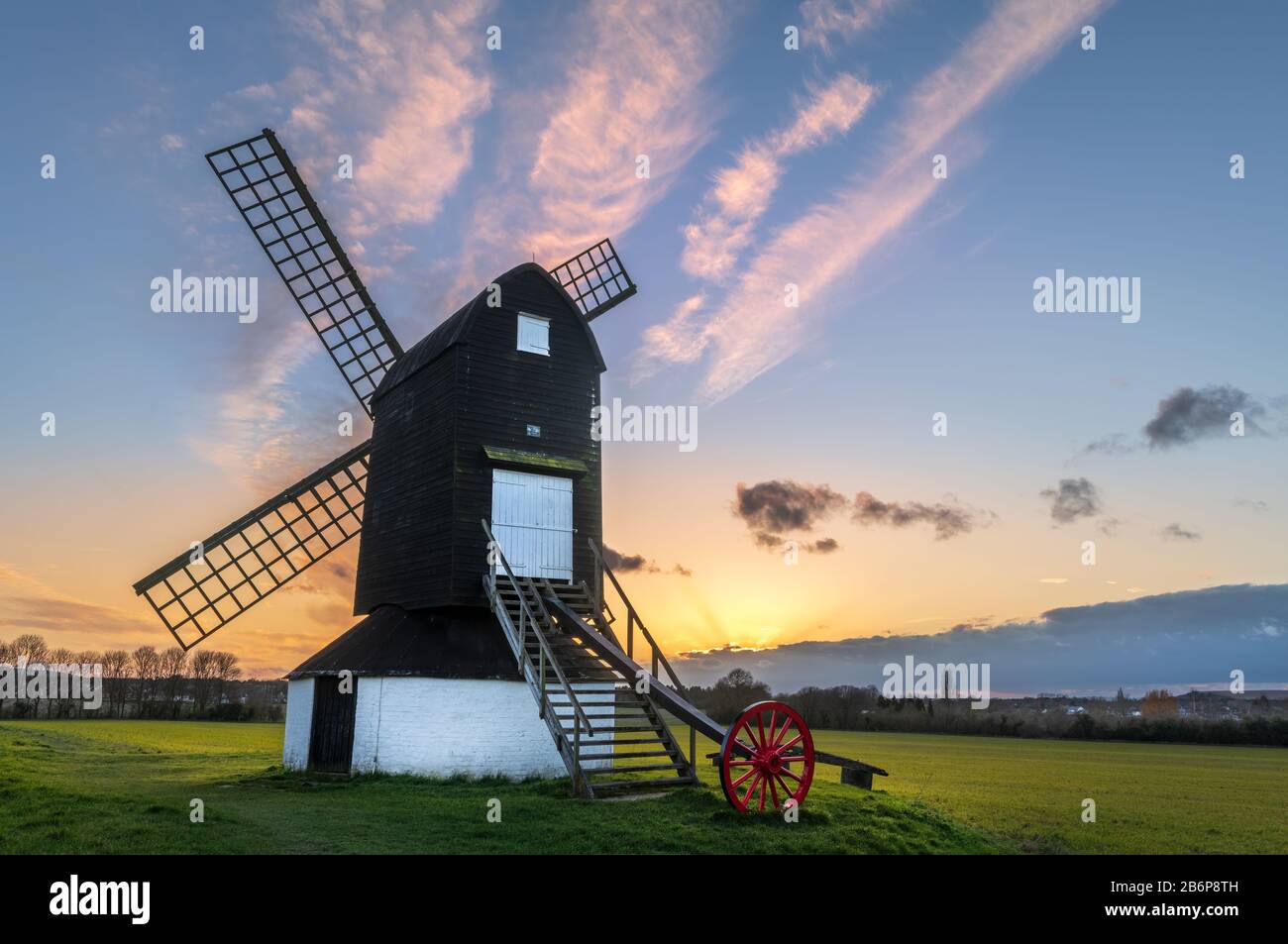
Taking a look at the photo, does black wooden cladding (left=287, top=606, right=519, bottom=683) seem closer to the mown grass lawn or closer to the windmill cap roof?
the windmill cap roof

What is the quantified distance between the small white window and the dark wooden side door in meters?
10.3

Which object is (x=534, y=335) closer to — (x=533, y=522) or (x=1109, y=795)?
(x=533, y=522)

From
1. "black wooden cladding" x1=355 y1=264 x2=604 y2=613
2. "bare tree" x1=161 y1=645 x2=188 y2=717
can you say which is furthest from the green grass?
"bare tree" x1=161 y1=645 x2=188 y2=717

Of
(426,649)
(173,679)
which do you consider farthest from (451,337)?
(173,679)

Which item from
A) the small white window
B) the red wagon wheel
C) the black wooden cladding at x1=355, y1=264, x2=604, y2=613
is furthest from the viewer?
the small white window

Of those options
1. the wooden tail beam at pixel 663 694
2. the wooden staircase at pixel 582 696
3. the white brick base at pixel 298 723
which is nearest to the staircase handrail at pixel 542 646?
the wooden staircase at pixel 582 696

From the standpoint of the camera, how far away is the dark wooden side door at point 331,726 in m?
21.8

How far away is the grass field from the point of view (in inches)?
484

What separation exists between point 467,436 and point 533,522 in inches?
118

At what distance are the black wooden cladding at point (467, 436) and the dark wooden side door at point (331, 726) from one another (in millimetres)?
2910
